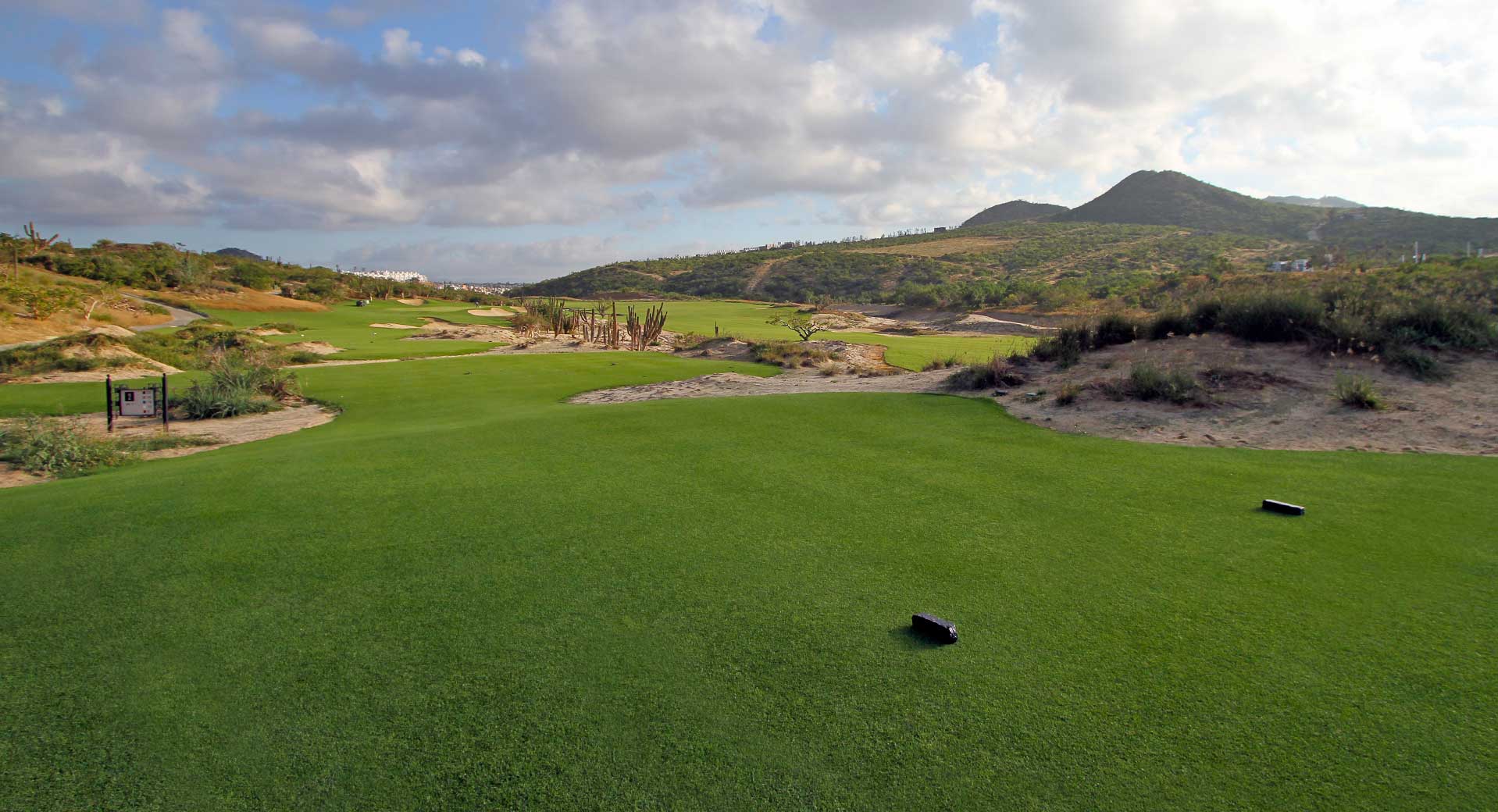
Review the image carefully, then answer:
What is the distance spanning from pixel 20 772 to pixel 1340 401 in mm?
13019

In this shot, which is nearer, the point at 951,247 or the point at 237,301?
the point at 237,301

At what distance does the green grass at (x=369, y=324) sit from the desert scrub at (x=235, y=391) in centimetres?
1142

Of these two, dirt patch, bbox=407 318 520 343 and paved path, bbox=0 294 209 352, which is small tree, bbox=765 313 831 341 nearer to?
dirt patch, bbox=407 318 520 343

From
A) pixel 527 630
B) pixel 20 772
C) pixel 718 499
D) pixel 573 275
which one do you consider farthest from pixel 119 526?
pixel 573 275

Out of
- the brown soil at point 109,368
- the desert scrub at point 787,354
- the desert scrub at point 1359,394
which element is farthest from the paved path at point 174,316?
the desert scrub at point 1359,394

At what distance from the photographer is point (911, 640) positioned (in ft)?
12.7

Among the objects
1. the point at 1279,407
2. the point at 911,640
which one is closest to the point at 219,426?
the point at 911,640

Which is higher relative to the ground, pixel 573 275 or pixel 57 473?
pixel 573 275

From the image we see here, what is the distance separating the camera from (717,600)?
4.34 m

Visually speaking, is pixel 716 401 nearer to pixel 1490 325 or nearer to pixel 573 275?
pixel 1490 325

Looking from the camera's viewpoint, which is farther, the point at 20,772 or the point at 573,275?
the point at 573,275

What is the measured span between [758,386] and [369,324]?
33.1 meters

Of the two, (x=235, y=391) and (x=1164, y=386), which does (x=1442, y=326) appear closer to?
(x=1164, y=386)

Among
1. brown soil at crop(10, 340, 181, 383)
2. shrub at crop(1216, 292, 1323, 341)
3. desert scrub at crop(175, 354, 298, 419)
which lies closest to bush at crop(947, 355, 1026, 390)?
shrub at crop(1216, 292, 1323, 341)
